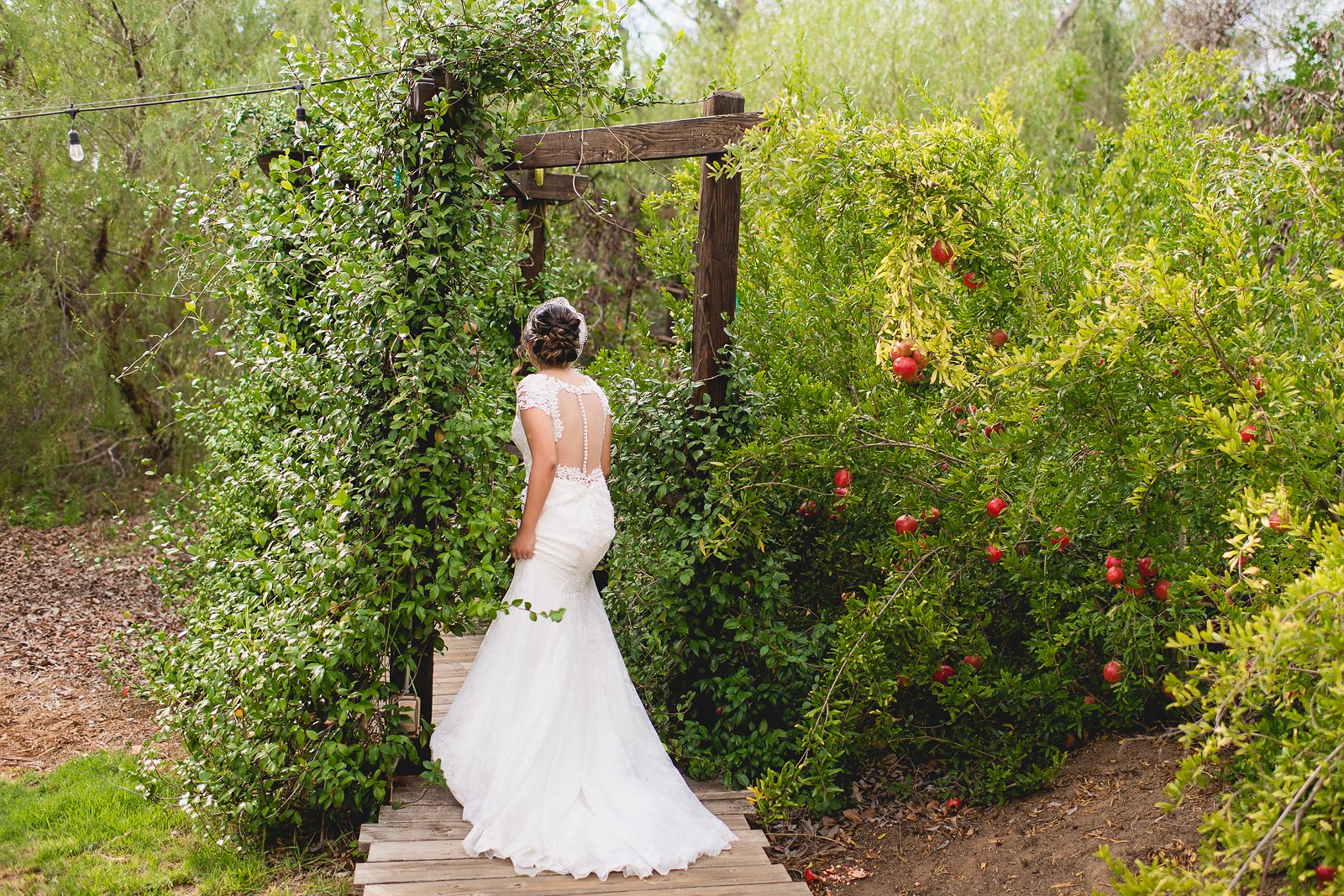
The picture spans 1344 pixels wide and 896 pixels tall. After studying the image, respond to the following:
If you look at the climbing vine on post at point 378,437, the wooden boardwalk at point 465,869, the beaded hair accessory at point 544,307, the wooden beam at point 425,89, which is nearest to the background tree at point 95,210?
the climbing vine on post at point 378,437

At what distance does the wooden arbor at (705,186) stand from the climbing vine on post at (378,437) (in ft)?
0.46

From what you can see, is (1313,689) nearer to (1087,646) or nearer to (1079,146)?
(1087,646)

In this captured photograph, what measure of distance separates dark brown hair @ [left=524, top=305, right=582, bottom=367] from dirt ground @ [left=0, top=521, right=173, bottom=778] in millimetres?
2678

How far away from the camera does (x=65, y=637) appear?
7484 millimetres

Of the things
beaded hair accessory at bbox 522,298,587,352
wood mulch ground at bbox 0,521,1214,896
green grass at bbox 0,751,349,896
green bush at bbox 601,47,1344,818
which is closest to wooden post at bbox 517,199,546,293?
green bush at bbox 601,47,1344,818

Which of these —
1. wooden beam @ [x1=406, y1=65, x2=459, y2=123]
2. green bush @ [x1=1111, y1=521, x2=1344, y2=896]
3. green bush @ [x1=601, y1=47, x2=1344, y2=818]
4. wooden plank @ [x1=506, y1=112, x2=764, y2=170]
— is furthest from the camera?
wooden plank @ [x1=506, y1=112, x2=764, y2=170]

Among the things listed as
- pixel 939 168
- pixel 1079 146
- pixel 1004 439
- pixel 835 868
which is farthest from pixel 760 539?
pixel 1079 146

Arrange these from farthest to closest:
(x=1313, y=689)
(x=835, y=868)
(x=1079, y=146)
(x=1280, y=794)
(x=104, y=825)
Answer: (x=1079, y=146)
(x=104, y=825)
(x=835, y=868)
(x=1313, y=689)
(x=1280, y=794)

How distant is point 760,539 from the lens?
13.3 ft

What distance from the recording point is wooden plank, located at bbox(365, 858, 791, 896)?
127 inches

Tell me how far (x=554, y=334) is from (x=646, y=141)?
0.88m

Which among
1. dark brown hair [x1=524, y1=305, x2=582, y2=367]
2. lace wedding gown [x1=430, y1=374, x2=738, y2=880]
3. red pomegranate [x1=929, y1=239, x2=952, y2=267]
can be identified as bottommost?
lace wedding gown [x1=430, y1=374, x2=738, y2=880]

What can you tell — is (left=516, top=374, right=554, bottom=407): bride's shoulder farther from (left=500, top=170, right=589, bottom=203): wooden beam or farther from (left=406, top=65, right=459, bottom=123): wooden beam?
(left=500, top=170, right=589, bottom=203): wooden beam

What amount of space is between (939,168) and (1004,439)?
0.93 meters
